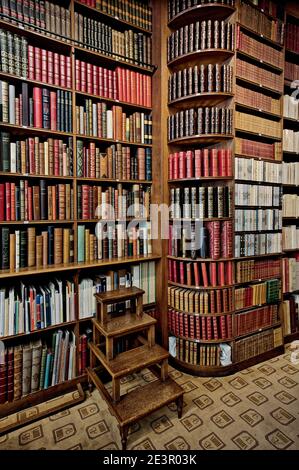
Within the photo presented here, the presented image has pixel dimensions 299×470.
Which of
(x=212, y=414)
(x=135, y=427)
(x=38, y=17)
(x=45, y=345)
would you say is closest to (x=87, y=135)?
(x=38, y=17)

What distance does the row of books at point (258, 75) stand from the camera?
1.94 meters

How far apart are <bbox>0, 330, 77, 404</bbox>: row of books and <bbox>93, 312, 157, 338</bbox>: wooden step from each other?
324 mm

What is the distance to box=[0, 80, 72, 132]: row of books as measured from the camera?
1.58 m

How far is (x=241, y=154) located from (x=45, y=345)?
2.06m

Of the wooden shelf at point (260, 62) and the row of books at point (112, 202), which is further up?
the wooden shelf at point (260, 62)

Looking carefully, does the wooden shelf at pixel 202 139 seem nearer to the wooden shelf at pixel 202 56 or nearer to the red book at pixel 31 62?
the wooden shelf at pixel 202 56

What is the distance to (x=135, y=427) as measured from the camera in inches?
59.3

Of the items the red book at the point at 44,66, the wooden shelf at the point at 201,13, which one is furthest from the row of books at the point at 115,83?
the wooden shelf at the point at 201,13

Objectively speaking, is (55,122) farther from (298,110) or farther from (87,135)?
(298,110)

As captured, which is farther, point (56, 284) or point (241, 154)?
point (241, 154)

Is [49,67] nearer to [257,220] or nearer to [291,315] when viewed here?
[257,220]

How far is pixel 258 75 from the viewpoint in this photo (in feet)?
6.73

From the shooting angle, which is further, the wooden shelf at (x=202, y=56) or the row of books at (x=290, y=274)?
the row of books at (x=290, y=274)

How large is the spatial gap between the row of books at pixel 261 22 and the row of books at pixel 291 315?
2412 mm
